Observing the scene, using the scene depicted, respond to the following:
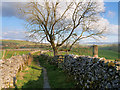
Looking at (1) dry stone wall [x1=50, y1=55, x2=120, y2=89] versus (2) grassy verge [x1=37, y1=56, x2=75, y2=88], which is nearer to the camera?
(1) dry stone wall [x1=50, y1=55, x2=120, y2=89]

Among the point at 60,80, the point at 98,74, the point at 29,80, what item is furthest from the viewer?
the point at 29,80


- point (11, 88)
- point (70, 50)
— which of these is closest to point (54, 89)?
point (11, 88)

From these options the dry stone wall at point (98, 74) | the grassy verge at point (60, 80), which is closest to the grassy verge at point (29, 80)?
the grassy verge at point (60, 80)

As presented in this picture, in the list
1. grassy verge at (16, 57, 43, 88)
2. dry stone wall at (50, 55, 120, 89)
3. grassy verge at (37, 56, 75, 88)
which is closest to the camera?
dry stone wall at (50, 55, 120, 89)

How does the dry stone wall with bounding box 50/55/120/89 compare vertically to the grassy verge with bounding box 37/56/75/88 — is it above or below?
above

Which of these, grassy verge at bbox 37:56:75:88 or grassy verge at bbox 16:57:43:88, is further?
grassy verge at bbox 16:57:43:88

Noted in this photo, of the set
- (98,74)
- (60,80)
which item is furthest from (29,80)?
(98,74)

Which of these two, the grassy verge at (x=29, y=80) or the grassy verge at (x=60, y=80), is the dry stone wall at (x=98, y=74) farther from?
the grassy verge at (x=29, y=80)

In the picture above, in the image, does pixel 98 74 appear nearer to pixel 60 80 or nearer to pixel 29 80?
pixel 60 80

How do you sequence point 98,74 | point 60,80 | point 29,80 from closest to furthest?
point 98,74 < point 60,80 < point 29,80

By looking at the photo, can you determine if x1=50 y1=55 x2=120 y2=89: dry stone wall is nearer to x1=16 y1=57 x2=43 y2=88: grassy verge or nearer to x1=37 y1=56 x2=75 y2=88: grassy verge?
x1=37 y1=56 x2=75 y2=88: grassy verge

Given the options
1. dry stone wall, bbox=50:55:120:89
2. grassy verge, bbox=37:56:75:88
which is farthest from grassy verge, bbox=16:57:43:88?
dry stone wall, bbox=50:55:120:89

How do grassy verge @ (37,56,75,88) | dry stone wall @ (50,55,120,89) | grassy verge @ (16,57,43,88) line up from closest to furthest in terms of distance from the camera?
dry stone wall @ (50,55,120,89) → grassy verge @ (37,56,75,88) → grassy verge @ (16,57,43,88)

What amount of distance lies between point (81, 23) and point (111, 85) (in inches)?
401
